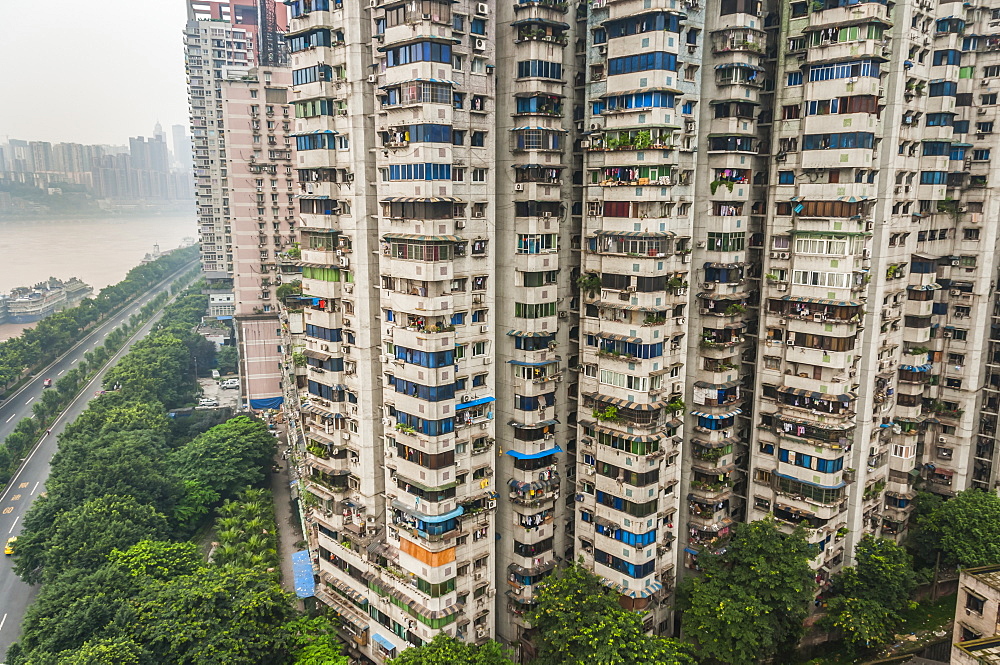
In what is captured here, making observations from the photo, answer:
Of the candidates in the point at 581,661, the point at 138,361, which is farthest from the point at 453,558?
the point at 138,361

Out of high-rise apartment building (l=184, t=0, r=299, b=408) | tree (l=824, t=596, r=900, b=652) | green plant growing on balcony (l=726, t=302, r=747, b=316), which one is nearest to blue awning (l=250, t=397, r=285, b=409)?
high-rise apartment building (l=184, t=0, r=299, b=408)

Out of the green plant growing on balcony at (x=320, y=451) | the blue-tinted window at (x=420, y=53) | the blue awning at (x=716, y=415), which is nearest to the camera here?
the blue-tinted window at (x=420, y=53)

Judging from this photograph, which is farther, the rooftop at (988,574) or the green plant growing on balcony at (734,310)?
the green plant growing on balcony at (734,310)

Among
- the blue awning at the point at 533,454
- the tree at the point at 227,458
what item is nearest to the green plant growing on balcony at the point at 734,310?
the blue awning at the point at 533,454

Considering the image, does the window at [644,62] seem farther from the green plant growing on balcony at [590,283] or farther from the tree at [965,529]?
the tree at [965,529]

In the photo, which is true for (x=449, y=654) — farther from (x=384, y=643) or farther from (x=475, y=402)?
(x=475, y=402)

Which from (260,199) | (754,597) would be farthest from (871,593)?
(260,199)
